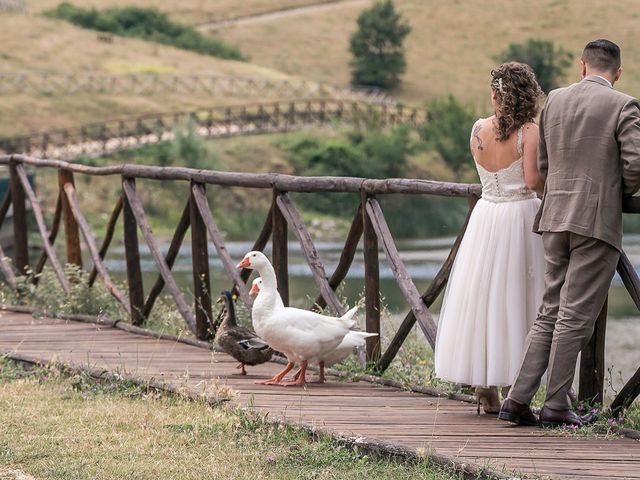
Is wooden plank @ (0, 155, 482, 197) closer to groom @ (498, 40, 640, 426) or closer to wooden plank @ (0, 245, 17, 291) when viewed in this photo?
groom @ (498, 40, 640, 426)

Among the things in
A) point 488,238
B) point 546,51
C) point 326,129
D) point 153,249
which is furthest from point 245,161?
point 488,238

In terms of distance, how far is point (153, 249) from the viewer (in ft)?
32.8

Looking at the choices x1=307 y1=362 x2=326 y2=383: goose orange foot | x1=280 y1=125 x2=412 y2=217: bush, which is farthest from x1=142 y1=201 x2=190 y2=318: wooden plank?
x1=280 y1=125 x2=412 y2=217: bush

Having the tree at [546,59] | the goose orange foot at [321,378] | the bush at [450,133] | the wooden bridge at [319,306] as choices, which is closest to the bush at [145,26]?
the tree at [546,59]

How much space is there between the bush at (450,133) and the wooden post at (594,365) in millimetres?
42003

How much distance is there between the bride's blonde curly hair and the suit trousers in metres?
0.58

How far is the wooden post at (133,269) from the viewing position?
1031 centimetres

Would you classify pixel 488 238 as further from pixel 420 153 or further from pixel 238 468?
pixel 420 153

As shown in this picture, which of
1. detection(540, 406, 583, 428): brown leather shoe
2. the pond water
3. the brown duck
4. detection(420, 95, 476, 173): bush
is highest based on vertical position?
detection(540, 406, 583, 428): brown leather shoe

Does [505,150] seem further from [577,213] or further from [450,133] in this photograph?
[450,133]

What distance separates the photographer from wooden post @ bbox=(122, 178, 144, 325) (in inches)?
406

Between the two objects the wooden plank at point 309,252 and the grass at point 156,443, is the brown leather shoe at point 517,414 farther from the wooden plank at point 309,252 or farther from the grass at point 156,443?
the wooden plank at point 309,252

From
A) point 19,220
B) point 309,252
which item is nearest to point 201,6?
point 19,220

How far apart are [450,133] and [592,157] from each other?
46.7 meters
